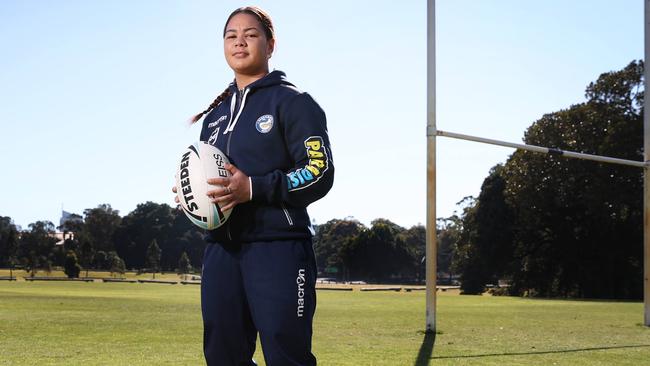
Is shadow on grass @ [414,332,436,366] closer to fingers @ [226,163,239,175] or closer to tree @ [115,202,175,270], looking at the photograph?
fingers @ [226,163,239,175]

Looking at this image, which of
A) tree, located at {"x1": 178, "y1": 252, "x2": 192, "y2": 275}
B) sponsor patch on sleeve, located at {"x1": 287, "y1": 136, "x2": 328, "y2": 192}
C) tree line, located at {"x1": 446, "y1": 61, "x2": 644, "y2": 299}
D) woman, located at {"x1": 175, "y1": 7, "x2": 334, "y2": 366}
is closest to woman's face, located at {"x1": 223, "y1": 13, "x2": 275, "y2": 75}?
woman, located at {"x1": 175, "y1": 7, "x2": 334, "y2": 366}

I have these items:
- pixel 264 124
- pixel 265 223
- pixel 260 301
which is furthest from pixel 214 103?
pixel 260 301

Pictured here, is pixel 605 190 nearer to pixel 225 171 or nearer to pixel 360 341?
pixel 360 341

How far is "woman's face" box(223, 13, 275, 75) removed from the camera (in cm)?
368

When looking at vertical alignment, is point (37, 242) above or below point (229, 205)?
above

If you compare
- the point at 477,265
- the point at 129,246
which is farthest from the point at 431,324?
the point at 129,246

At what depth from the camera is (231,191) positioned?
3.34m

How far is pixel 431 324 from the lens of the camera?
478 inches

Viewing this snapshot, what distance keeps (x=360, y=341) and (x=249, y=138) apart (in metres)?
7.46

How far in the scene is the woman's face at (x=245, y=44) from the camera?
368 cm

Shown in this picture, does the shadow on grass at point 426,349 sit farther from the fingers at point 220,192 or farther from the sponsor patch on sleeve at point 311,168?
the fingers at point 220,192

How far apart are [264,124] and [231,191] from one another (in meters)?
0.38

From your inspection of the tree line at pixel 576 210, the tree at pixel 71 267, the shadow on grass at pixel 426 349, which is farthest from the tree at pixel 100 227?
the shadow on grass at pixel 426 349

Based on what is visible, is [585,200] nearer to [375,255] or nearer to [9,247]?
[375,255]
